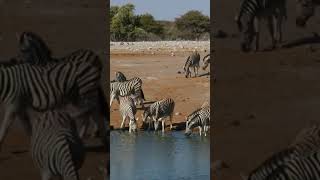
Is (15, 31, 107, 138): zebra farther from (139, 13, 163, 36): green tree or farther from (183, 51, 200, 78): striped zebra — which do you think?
(139, 13, 163, 36): green tree

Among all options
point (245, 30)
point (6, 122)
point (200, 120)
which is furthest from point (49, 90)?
point (200, 120)

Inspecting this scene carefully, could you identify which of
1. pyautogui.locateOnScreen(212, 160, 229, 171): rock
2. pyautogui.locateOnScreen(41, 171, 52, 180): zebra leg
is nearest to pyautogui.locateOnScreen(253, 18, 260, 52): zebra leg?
pyautogui.locateOnScreen(212, 160, 229, 171): rock

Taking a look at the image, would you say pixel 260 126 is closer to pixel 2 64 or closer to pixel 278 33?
pixel 278 33

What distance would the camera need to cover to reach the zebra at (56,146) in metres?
5.83

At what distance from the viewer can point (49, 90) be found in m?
5.89

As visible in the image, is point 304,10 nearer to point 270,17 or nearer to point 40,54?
point 270,17

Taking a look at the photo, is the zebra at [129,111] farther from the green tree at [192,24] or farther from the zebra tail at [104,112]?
the green tree at [192,24]

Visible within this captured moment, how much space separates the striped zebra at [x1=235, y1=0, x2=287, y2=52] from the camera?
5.96 metres

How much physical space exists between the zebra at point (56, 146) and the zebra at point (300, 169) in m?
1.63

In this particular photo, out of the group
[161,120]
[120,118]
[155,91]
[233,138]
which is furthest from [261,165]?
[155,91]

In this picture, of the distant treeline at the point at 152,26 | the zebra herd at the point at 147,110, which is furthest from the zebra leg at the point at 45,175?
the distant treeline at the point at 152,26

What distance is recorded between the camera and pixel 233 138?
19.7ft

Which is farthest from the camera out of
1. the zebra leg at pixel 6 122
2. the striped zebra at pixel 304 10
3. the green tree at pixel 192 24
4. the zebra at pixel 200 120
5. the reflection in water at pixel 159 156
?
the green tree at pixel 192 24

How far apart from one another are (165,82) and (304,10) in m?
16.1
